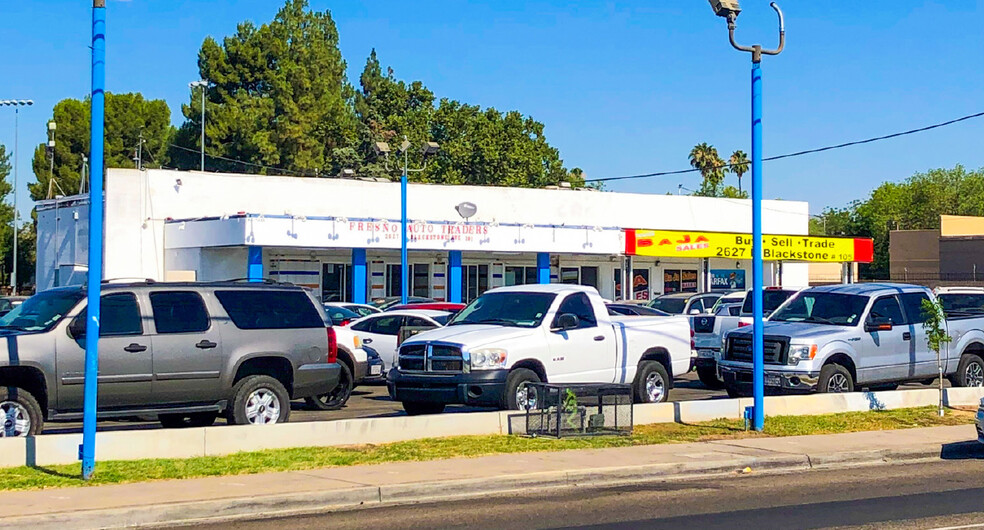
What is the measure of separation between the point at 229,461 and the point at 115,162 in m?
67.4

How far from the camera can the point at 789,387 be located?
1923cm

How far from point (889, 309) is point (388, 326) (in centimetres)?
935

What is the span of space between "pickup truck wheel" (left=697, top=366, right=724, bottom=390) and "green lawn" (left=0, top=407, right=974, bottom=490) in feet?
13.8

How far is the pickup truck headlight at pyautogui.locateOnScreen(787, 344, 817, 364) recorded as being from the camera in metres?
19.1

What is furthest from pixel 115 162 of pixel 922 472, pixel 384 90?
pixel 922 472

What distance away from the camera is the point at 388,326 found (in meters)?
23.3

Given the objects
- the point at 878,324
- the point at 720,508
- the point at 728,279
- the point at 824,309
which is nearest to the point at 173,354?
the point at 720,508

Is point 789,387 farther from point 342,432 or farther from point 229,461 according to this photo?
point 229,461

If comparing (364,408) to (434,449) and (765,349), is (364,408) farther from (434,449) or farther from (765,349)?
(765,349)

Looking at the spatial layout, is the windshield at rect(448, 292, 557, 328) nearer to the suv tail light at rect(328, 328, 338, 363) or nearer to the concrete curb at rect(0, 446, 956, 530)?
the suv tail light at rect(328, 328, 338, 363)

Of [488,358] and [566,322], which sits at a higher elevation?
[566,322]

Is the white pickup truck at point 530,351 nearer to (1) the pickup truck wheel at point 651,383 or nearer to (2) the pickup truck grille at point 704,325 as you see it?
(1) the pickup truck wheel at point 651,383

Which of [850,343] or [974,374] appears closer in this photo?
Result: [850,343]

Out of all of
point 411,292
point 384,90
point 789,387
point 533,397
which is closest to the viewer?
point 533,397
